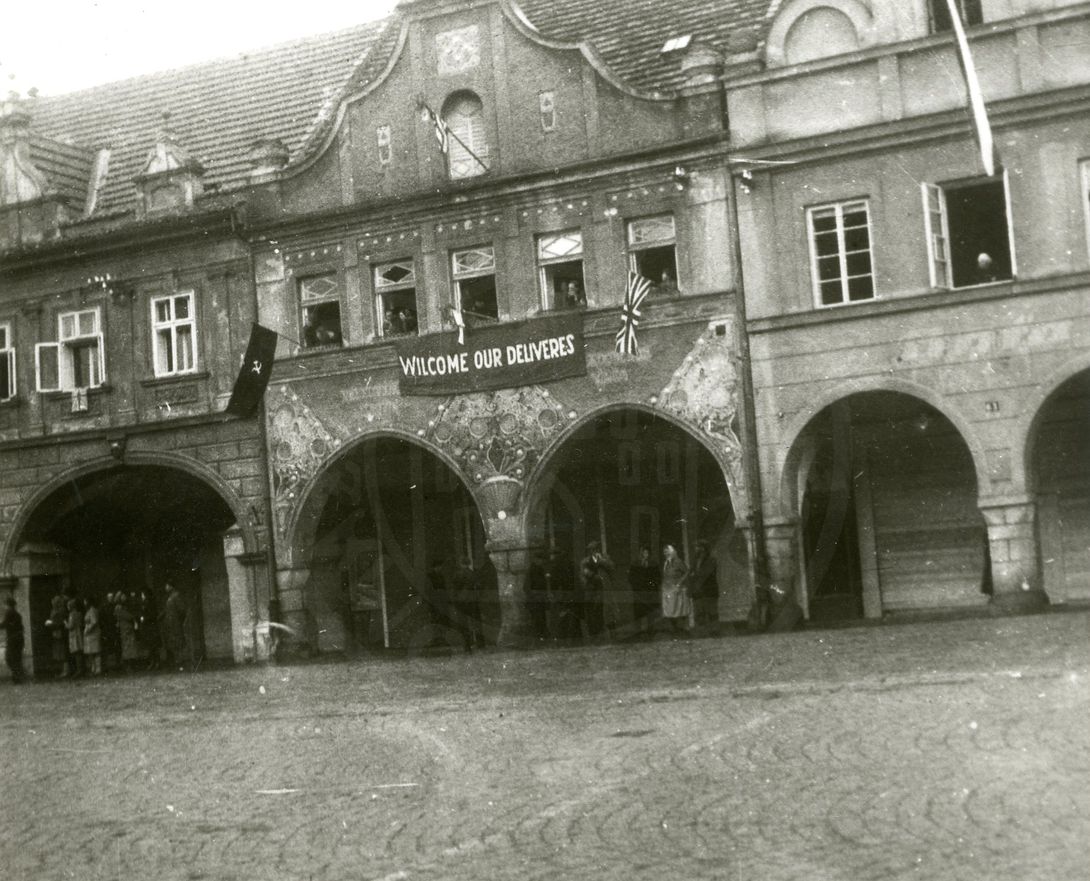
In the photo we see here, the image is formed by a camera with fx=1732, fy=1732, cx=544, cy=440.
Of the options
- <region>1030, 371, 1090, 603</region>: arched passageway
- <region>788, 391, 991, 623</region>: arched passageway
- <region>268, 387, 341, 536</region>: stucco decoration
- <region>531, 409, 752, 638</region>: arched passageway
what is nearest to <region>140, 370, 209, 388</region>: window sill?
<region>268, 387, 341, 536</region>: stucco decoration

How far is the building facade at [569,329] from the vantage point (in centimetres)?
2330

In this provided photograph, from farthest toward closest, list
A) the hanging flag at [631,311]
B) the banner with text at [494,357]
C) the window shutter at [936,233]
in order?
the banner with text at [494,357] < the hanging flag at [631,311] < the window shutter at [936,233]

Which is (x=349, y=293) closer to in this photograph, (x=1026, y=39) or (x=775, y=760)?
(x=1026, y=39)

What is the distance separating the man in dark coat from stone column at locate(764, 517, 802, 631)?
12794 millimetres

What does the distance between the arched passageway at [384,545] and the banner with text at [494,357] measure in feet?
3.97

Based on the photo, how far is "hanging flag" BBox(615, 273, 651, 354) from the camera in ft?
81.5

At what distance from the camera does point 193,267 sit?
29234 mm

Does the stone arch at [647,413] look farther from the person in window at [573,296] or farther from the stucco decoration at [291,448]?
the stucco decoration at [291,448]

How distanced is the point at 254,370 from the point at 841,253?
9.51 m

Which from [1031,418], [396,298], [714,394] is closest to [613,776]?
[1031,418]

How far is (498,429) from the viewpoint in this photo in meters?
26.4

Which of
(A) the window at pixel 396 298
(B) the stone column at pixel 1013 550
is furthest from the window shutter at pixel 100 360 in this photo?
(B) the stone column at pixel 1013 550

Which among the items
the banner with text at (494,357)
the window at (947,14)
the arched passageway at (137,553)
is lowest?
the arched passageway at (137,553)

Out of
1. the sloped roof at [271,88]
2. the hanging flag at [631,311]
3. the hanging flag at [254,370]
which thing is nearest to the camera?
the hanging flag at [631,311]
